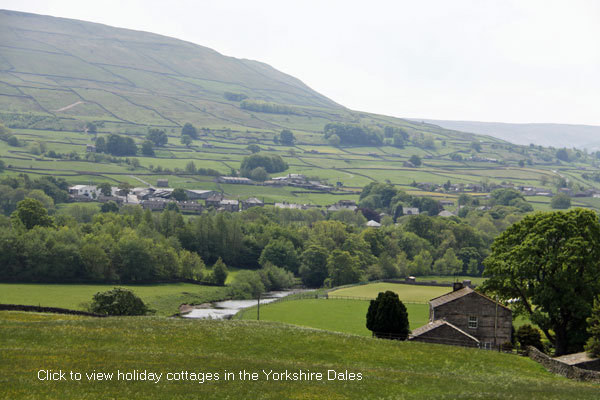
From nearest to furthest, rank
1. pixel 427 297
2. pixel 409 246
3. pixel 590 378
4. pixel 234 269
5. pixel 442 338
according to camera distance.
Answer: pixel 590 378 < pixel 442 338 < pixel 427 297 < pixel 234 269 < pixel 409 246

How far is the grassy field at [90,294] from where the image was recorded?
89.4 metres

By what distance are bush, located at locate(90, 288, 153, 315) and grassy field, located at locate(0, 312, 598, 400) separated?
2098cm

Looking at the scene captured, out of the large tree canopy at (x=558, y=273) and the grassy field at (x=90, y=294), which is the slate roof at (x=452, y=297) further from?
the grassy field at (x=90, y=294)

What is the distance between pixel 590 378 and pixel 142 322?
31095mm

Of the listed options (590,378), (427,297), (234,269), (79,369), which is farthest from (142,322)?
(234,269)

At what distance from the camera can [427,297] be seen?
10844 centimetres

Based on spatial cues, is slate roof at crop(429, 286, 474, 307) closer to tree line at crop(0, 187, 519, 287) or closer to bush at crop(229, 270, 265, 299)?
bush at crop(229, 270, 265, 299)

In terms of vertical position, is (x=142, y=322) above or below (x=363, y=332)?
above

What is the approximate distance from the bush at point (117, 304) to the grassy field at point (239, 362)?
2098 centimetres

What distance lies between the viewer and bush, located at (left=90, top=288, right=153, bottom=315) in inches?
3031

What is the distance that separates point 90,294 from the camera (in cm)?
9900

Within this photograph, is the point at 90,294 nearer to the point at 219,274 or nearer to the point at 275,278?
the point at 219,274

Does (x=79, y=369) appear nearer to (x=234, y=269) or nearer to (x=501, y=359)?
(x=501, y=359)

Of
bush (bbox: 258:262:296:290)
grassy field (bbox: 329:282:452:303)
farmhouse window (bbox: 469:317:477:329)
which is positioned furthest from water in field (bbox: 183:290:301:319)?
farmhouse window (bbox: 469:317:477:329)
